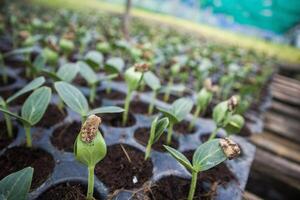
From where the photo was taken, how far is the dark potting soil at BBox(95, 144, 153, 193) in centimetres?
58

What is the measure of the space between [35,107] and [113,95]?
0.52 metres

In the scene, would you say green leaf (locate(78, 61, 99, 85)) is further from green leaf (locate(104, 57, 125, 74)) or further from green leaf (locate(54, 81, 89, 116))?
green leaf (locate(54, 81, 89, 116))

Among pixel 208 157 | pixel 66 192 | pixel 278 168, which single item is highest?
pixel 208 157

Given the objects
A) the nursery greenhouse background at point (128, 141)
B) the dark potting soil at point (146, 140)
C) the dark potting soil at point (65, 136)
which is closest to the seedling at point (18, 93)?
the nursery greenhouse background at point (128, 141)

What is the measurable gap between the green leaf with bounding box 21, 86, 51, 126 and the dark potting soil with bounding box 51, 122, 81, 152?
14 cm

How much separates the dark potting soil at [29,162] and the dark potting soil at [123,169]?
120mm

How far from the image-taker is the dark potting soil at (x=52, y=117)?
2.53 feet

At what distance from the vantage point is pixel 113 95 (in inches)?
42.3

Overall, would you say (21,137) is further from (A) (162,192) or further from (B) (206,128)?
(B) (206,128)

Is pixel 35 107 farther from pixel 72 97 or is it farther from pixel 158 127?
pixel 158 127

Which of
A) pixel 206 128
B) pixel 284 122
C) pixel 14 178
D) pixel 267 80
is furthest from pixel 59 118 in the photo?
pixel 267 80

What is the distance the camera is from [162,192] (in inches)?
23.0

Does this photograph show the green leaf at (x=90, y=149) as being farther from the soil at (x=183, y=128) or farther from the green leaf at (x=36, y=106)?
the soil at (x=183, y=128)

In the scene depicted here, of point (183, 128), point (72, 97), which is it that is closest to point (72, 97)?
point (72, 97)
